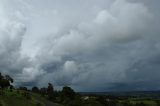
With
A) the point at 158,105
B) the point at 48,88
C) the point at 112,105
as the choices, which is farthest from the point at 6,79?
the point at 158,105

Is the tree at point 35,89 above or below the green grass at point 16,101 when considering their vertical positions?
above

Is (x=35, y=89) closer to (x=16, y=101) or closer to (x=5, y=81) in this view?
(x=5, y=81)

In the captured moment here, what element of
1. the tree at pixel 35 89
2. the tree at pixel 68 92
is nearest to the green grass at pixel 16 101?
the tree at pixel 68 92

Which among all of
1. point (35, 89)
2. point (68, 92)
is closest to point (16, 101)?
point (68, 92)

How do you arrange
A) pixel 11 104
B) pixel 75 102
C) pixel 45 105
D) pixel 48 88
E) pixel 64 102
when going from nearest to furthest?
pixel 11 104 → pixel 45 105 → pixel 75 102 → pixel 64 102 → pixel 48 88

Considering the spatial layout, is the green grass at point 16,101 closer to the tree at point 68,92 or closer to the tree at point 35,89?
the tree at point 68,92

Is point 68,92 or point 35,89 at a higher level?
point 35,89

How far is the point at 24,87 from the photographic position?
183125 mm

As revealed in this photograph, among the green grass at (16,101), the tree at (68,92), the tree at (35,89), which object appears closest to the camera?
the green grass at (16,101)

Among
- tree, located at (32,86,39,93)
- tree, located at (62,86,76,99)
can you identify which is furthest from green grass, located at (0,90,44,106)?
tree, located at (32,86,39,93)

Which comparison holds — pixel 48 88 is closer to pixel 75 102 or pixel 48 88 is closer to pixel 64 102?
pixel 64 102

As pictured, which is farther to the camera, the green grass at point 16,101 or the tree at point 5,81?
the tree at point 5,81

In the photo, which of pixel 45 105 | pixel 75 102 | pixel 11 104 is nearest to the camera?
pixel 11 104

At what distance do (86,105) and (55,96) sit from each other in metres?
38.6
